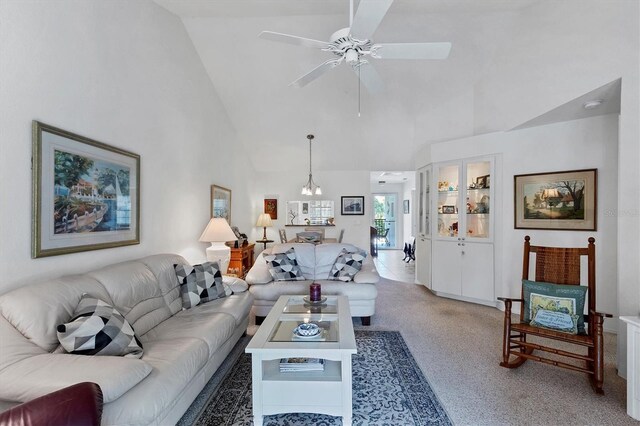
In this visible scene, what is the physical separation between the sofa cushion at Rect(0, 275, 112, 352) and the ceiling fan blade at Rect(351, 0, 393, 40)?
7.79 feet

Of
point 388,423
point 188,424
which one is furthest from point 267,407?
point 388,423

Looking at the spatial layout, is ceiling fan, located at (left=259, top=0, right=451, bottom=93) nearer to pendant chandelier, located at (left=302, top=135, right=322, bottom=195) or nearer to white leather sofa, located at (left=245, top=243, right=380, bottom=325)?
white leather sofa, located at (left=245, top=243, right=380, bottom=325)

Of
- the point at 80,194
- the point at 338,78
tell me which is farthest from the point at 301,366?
the point at 338,78

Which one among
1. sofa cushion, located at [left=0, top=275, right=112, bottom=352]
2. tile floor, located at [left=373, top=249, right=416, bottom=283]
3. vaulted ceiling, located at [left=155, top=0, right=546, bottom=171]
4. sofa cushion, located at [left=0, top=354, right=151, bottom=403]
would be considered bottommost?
tile floor, located at [left=373, top=249, right=416, bottom=283]

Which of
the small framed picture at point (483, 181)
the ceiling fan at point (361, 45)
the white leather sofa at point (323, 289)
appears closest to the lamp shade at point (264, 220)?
the white leather sofa at point (323, 289)

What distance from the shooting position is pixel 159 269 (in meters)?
2.70

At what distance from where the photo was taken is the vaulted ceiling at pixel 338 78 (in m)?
3.55

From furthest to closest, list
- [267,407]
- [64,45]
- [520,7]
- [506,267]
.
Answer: [506,267], [520,7], [64,45], [267,407]

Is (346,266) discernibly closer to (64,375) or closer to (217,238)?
(217,238)

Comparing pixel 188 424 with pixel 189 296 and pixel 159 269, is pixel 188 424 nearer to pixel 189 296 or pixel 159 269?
pixel 189 296

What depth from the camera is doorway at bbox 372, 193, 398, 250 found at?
11219 mm

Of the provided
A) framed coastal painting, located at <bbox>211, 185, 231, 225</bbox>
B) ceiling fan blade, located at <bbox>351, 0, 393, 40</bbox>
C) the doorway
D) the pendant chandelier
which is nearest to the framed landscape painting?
ceiling fan blade, located at <bbox>351, 0, 393, 40</bbox>

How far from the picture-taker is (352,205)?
7.18 meters

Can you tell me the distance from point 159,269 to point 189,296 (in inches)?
14.1
